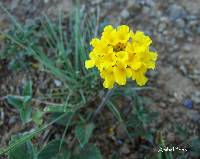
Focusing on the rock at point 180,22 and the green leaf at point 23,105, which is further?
the rock at point 180,22

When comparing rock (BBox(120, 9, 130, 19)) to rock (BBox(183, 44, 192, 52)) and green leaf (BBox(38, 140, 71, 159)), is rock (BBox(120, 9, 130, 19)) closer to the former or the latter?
rock (BBox(183, 44, 192, 52))

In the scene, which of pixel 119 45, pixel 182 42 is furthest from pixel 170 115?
pixel 119 45

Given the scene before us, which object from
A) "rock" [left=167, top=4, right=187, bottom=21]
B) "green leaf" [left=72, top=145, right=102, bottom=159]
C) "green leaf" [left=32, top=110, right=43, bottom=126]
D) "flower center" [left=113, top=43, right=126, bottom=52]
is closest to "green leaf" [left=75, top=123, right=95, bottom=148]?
"green leaf" [left=72, top=145, right=102, bottom=159]

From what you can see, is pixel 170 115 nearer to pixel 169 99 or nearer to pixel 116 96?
pixel 169 99

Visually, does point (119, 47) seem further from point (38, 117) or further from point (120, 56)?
point (38, 117)

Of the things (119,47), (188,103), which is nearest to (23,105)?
(119,47)

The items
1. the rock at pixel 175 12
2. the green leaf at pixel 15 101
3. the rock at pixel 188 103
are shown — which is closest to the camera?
the green leaf at pixel 15 101

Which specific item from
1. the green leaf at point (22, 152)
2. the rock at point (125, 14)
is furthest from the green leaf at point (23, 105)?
the rock at point (125, 14)

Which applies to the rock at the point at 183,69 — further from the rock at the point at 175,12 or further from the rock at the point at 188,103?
the rock at the point at 175,12
